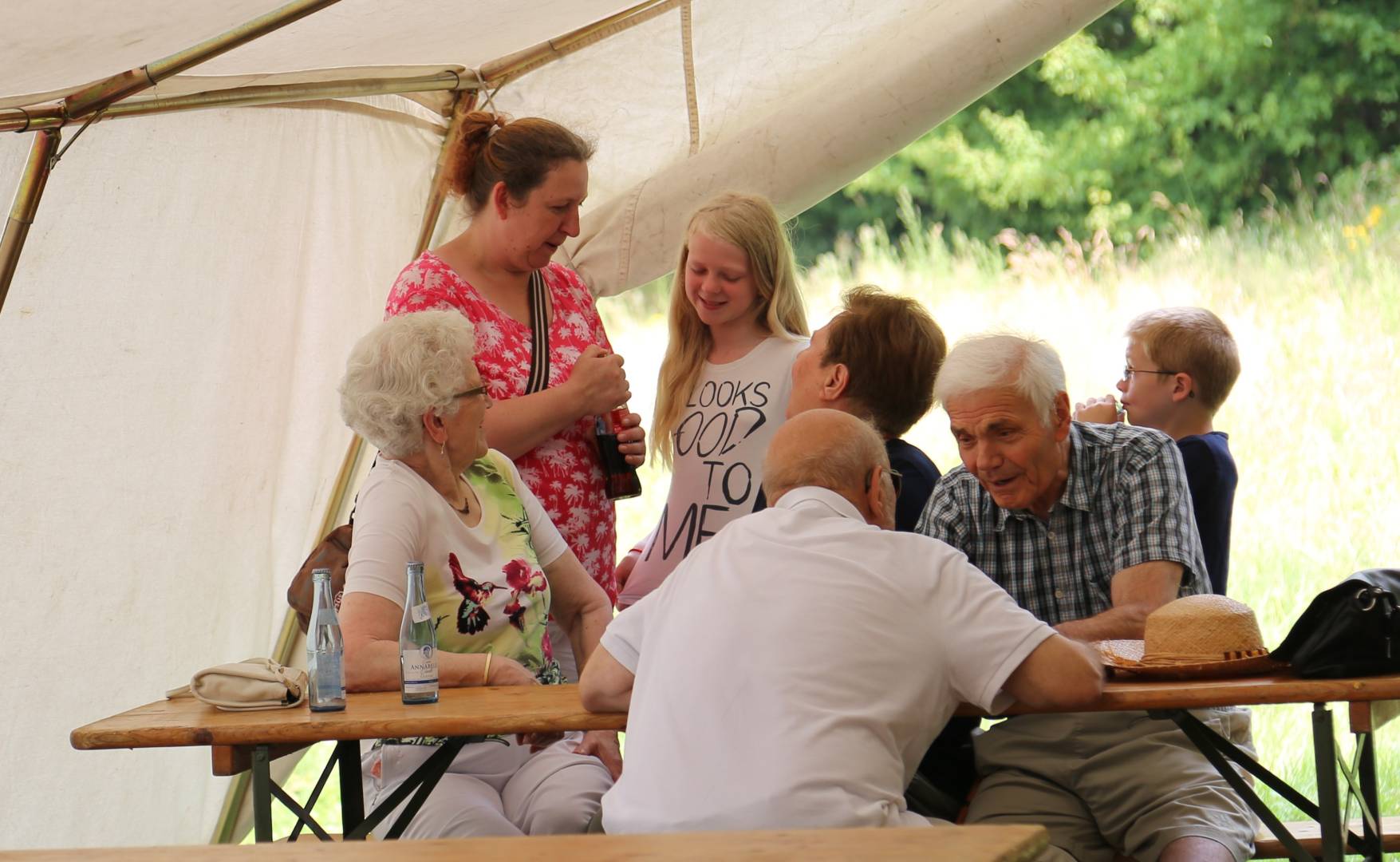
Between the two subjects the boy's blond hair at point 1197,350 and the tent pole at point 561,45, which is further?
the tent pole at point 561,45

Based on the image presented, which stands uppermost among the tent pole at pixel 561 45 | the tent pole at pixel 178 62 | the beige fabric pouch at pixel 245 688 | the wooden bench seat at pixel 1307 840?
the tent pole at pixel 561 45

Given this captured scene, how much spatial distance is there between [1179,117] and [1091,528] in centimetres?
814

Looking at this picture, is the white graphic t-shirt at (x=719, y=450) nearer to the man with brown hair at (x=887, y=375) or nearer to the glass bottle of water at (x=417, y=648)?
the man with brown hair at (x=887, y=375)

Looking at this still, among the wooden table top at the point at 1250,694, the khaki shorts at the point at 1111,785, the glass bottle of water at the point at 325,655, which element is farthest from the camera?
the khaki shorts at the point at 1111,785

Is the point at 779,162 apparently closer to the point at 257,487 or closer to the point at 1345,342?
the point at 257,487

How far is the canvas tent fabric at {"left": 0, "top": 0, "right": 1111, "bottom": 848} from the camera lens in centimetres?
362

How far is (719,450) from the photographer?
3.61 m

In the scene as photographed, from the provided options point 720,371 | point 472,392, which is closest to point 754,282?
point 720,371

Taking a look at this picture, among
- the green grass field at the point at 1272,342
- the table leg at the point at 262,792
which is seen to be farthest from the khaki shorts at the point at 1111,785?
the green grass field at the point at 1272,342

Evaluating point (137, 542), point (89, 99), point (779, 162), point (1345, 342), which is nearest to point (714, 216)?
point (779, 162)

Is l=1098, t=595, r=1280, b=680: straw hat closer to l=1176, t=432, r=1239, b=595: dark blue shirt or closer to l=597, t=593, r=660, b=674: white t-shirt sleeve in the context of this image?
l=1176, t=432, r=1239, b=595: dark blue shirt

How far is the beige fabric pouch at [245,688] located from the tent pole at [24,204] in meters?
1.15

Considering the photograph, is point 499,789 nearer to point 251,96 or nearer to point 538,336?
point 538,336

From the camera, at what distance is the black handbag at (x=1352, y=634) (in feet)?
7.89
